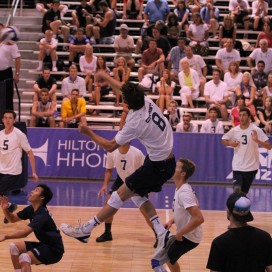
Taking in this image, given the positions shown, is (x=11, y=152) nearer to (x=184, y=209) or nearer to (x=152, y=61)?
(x=184, y=209)

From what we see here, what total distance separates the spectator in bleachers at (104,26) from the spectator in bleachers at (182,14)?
1994 mm

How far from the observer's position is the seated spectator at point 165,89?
20.5 meters

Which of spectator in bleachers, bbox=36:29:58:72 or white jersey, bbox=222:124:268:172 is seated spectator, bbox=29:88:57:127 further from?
white jersey, bbox=222:124:268:172

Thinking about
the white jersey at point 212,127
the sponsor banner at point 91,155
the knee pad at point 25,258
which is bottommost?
the sponsor banner at point 91,155

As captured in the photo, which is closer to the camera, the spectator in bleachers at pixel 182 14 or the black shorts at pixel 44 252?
the black shorts at pixel 44 252

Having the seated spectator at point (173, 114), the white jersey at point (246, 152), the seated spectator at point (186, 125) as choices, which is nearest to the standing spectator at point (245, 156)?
the white jersey at point (246, 152)

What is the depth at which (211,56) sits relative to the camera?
23719mm

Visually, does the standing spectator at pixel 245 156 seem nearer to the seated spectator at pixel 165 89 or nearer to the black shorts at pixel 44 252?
the black shorts at pixel 44 252

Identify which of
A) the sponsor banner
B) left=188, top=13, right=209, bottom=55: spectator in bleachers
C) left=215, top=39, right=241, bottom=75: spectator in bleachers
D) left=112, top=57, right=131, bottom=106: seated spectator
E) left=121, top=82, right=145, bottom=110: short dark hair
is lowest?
the sponsor banner

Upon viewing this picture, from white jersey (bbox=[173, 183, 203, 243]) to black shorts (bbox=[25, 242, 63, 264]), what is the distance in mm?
1648

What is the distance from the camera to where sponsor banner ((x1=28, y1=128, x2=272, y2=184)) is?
19.2 meters

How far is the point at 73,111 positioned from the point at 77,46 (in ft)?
11.3

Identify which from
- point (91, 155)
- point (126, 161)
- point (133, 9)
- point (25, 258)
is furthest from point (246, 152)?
point (133, 9)

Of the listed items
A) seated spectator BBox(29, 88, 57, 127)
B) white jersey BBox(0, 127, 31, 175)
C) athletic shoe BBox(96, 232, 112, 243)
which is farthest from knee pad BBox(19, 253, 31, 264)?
seated spectator BBox(29, 88, 57, 127)
